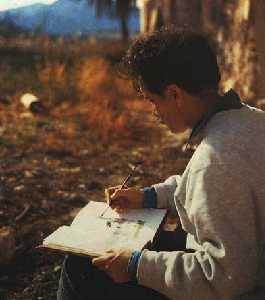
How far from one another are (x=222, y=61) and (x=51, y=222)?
5.38 m

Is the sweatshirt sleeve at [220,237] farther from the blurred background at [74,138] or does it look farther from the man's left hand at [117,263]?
the blurred background at [74,138]

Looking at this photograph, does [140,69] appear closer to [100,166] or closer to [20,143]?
[100,166]

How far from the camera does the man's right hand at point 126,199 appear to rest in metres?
2.21

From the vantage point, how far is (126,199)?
7.25 ft

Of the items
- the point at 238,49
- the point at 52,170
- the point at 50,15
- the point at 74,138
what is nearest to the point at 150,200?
the point at 52,170

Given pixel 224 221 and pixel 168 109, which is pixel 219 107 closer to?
pixel 168 109

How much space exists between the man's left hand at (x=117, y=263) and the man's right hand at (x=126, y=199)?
51 cm

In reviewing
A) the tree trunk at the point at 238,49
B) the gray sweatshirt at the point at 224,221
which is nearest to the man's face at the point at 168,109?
the gray sweatshirt at the point at 224,221

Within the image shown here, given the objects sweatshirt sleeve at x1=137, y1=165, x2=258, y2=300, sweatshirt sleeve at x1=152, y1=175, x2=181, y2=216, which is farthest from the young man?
sweatshirt sleeve at x1=152, y1=175, x2=181, y2=216

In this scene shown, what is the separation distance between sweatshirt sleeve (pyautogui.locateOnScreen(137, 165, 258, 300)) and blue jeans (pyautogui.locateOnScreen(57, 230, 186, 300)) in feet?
0.94

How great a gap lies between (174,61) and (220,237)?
24.4 inches

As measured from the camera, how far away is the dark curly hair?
5.46 feet

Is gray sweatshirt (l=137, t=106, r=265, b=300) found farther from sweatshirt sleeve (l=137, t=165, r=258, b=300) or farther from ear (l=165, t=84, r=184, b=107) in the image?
ear (l=165, t=84, r=184, b=107)

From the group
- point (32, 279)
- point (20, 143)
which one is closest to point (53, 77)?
point (20, 143)
